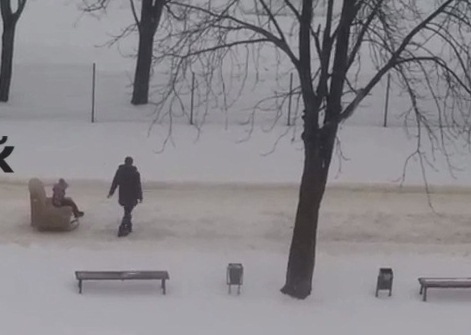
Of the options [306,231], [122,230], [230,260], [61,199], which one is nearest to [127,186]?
[122,230]

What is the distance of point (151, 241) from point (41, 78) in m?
12.4

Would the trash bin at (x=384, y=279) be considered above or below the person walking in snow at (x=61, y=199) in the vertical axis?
below

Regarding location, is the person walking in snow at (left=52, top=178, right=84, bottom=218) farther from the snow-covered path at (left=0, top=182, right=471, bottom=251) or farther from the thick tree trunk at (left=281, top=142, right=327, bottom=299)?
the thick tree trunk at (left=281, top=142, right=327, bottom=299)

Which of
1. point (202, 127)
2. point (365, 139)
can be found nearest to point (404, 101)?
point (365, 139)

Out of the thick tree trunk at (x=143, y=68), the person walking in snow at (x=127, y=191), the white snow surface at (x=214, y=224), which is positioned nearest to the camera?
the white snow surface at (x=214, y=224)

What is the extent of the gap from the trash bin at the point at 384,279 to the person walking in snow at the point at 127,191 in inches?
A: 173

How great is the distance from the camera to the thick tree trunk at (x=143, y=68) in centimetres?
2731

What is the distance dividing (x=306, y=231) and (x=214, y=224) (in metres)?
2.98

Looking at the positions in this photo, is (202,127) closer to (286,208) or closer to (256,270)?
(286,208)

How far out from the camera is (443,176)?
23375mm

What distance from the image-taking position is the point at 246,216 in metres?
20.0

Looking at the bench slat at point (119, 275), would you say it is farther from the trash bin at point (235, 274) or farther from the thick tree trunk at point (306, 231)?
the thick tree trunk at point (306, 231)

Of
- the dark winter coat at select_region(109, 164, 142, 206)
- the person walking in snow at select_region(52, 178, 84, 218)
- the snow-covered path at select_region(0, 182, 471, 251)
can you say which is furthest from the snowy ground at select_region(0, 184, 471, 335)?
the dark winter coat at select_region(109, 164, 142, 206)

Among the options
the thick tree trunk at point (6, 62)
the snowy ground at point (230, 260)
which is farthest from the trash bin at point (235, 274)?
the thick tree trunk at point (6, 62)
